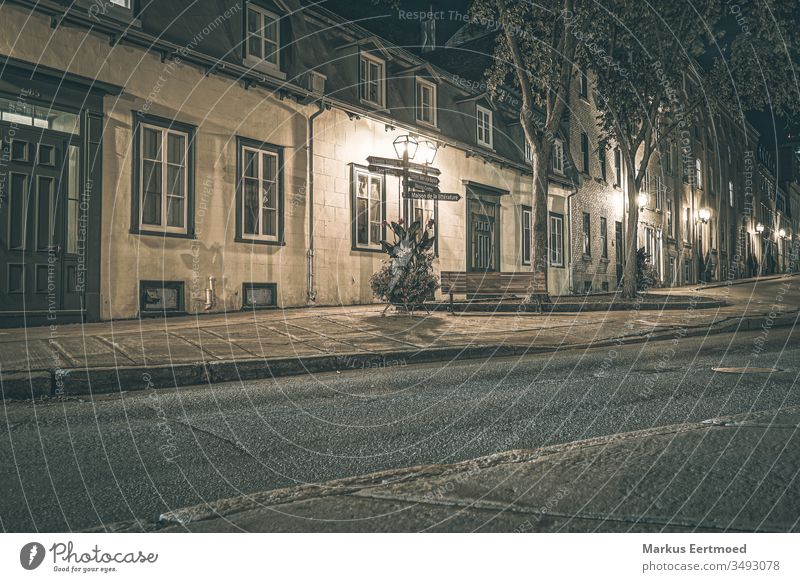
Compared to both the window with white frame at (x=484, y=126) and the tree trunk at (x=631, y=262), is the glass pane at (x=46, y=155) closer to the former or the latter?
the tree trunk at (x=631, y=262)

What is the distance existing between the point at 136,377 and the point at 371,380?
217 centimetres

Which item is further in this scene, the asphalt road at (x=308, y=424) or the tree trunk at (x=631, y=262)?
the tree trunk at (x=631, y=262)

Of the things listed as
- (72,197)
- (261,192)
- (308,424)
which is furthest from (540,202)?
(308,424)

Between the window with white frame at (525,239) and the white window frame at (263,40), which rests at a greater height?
the white window frame at (263,40)

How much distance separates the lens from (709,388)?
5.36m

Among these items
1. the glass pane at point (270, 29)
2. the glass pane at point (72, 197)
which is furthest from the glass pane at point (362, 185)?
the glass pane at point (72, 197)

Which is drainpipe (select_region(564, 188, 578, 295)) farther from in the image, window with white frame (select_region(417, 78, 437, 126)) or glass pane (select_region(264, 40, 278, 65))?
glass pane (select_region(264, 40, 278, 65))

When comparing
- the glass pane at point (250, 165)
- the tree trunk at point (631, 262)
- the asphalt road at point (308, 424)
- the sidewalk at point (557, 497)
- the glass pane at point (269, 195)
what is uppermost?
the glass pane at point (250, 165)

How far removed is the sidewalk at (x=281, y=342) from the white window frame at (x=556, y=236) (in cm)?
1278

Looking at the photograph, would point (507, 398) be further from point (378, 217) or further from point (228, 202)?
point (378, 217)

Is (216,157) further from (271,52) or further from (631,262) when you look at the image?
(631,262)

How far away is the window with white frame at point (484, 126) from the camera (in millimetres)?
21809

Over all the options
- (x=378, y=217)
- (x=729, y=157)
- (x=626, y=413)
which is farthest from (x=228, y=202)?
(x=729, y=157)

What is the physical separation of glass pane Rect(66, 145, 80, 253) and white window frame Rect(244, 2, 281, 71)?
14.9 ft
